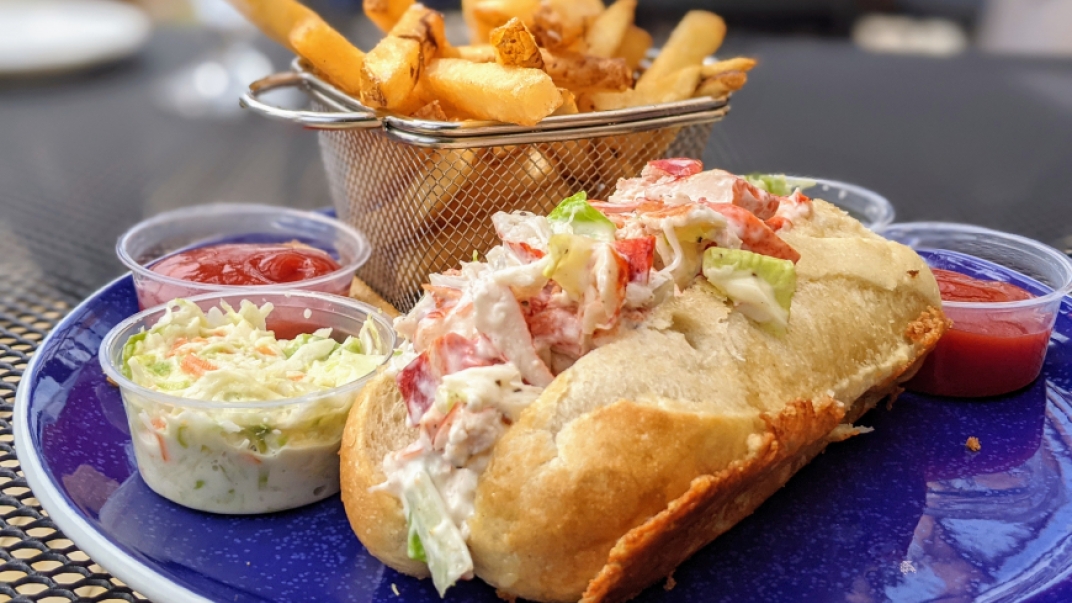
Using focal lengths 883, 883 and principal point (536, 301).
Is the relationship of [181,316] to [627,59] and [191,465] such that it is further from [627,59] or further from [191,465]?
[627,59]

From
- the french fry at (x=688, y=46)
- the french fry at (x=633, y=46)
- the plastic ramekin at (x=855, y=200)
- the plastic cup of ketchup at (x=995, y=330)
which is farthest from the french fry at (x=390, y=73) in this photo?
the plastic cup of ketchup at (x=995, y=330)

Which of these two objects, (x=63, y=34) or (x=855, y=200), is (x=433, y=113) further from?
(x=63, y=34)

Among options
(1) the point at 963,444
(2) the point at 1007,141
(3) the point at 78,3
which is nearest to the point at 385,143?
(1) the point at 963,444

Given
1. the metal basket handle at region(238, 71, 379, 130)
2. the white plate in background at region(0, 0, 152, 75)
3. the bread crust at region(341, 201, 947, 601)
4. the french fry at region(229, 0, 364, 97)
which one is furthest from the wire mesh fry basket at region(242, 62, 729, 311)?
the white plate in background at region(0, 0, 152, 75)

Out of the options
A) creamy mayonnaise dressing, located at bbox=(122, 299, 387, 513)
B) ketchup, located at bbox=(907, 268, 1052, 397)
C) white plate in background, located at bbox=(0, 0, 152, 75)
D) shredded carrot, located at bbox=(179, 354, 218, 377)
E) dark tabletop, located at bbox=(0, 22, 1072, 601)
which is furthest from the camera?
white plate in background, located at bbox=(0, 0, 152, 75)

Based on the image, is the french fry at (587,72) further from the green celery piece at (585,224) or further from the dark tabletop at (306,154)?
the dark tabletop at (306,154)

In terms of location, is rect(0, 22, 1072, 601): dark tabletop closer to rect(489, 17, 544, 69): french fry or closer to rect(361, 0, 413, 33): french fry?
rect(361, 0, 413, 33): french fry

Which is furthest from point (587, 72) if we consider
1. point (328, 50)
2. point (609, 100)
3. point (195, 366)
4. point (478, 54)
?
point (195, 366)
